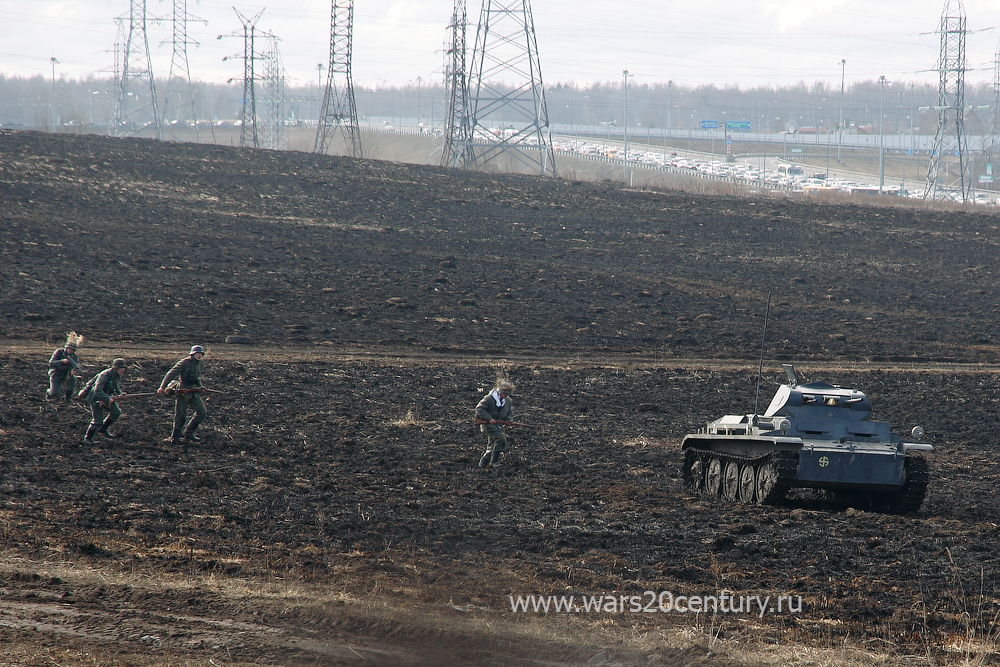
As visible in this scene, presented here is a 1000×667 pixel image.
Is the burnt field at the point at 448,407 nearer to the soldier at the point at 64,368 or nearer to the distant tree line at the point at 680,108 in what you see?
the soldier at the point at 64,368

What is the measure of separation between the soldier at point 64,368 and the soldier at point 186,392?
2730mm

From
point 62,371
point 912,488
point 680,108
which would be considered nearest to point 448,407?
point 62,371

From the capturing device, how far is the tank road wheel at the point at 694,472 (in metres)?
16.2

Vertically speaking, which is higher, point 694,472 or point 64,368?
point 64,368

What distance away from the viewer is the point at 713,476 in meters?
15.9

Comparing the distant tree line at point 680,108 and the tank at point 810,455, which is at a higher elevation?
the distant tree line at point 680,108

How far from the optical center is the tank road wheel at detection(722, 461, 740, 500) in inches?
599

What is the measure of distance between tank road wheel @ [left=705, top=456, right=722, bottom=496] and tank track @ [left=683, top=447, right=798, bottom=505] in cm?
2

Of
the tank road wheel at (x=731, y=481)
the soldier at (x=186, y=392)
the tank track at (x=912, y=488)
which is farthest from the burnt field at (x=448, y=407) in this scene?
the tank road wheel at (x=731, y=481)

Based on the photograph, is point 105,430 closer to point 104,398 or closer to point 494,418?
point 104,398

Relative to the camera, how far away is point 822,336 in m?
30.8

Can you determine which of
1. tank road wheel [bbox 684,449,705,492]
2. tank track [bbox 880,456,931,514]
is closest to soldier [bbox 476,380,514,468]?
tank road wheel [bbox 684,449,705,492]

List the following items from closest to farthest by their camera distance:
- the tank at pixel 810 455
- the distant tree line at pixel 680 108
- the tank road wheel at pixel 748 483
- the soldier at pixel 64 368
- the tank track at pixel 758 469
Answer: the tank track at pixel 758 469, the tank at pixel 810 455, the tank road wheel at pixel 748 483, the soldier at pixel 64 368, the distant tree line at pixel 680 108

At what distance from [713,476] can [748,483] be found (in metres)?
1.13
